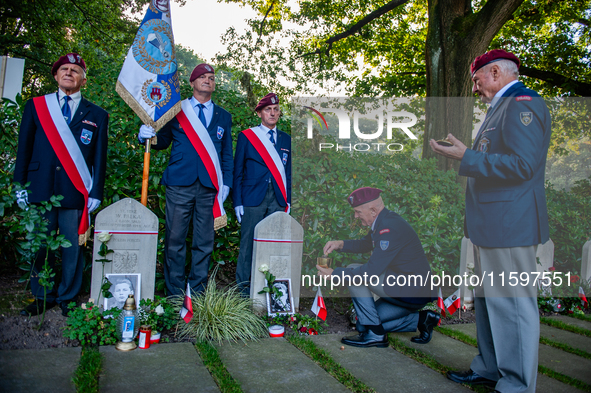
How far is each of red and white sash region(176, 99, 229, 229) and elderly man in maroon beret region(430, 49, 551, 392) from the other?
1892 millimetres

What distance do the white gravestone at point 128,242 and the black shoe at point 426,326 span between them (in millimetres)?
2115

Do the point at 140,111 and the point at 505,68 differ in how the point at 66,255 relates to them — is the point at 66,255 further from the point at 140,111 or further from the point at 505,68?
the point at 505,68

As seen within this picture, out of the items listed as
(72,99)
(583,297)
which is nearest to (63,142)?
(72,99)

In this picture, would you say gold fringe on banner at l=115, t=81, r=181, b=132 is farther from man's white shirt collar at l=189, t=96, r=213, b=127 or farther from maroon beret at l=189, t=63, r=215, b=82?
maroon beret at l=189, t=63, r=215, b=82

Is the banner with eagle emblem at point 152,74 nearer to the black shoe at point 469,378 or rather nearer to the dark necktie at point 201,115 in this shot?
the dark necktie at point 201,115

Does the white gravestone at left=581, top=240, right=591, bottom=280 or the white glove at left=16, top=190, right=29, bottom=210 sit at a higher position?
the white glove at left=16, top=190, right=29, bottom=210

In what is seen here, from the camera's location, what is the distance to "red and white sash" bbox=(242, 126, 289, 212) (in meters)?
3.74

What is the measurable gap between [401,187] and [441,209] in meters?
0.45

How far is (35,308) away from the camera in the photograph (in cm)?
312

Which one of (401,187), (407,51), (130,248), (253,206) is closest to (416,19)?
(407,51)

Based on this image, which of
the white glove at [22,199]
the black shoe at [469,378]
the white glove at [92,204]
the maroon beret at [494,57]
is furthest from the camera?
the white glove at [92,204]

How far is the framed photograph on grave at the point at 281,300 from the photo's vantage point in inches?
135

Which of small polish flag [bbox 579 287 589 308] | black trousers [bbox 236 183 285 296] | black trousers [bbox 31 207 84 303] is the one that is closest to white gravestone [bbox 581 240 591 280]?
small polish flag [bbox 579 287 589 308]

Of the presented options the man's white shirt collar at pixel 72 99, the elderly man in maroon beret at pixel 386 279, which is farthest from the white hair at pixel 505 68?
the man's white shirt collar at pixel 72 99
